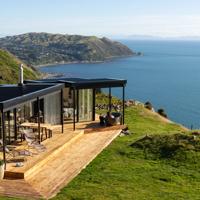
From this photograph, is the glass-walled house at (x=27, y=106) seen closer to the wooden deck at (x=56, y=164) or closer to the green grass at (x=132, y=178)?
the wooden deck at (x=56, y=164)

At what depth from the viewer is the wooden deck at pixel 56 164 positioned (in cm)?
1198

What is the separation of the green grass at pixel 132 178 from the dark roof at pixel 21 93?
3285 millimetres

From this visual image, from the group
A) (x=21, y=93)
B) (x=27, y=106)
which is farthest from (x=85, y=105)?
(x=21, y=93)

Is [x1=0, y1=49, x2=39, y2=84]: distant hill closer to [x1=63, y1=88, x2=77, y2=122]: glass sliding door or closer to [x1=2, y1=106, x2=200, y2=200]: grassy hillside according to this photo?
[x1=63, y1=88, x2=77, y2=122]: glass sliding door

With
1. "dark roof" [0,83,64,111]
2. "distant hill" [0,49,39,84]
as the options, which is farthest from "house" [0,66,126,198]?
"distant hill" [0,49,39,84]

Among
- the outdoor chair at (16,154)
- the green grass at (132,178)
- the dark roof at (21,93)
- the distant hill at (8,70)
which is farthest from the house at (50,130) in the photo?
the distant hill at (8,70)

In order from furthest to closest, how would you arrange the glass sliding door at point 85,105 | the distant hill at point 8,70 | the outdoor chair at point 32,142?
1. the distant hill at point 8,70
2. the glass sliding door at point 85,105
3. the outdoor chair at point 32,142

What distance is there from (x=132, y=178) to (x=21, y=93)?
575 centimetres

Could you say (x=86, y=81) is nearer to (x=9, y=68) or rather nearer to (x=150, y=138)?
(x=150, y=138)

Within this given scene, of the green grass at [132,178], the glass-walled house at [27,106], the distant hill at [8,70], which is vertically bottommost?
the distant hill at [8,70]

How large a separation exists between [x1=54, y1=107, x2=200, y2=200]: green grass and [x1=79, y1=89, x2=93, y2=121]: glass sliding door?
4882 mm

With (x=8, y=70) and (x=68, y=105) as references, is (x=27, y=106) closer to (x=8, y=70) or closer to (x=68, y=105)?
(x=68, y=105)

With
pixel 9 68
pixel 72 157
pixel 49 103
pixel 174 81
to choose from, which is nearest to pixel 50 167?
pixel 72 157

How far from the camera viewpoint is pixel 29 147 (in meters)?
15.5
